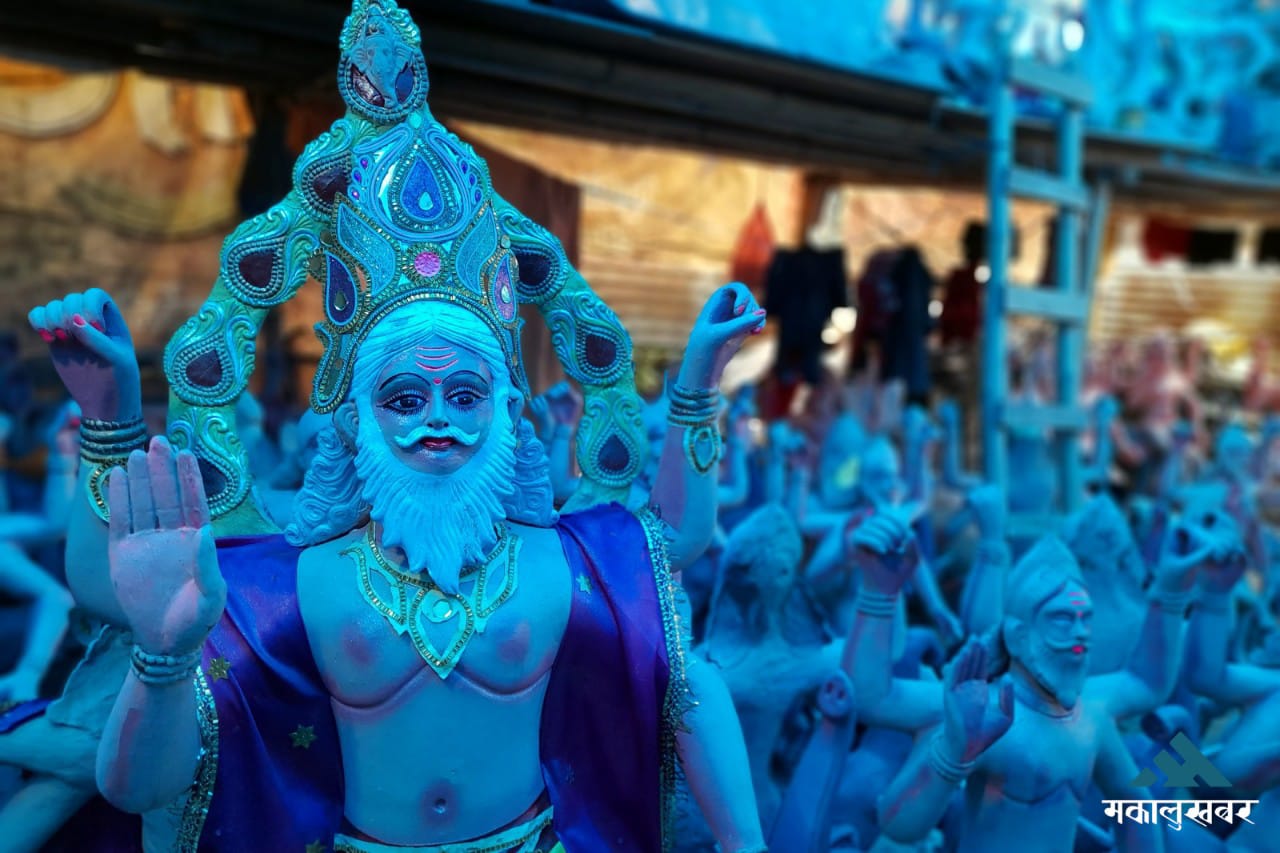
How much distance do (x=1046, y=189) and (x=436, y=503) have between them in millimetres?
4202

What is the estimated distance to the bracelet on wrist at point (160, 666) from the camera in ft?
5.43

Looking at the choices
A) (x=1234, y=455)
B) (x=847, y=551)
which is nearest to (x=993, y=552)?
(x=847, y=551)

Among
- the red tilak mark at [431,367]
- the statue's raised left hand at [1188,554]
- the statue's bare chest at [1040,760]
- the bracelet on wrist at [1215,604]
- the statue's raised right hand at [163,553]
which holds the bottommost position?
the statue's bare chest at [1040,760]

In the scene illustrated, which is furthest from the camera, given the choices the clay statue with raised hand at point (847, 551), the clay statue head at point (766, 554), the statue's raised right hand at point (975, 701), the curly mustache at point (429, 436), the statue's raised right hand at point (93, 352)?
the clay statue with raised hand at point (847, 551)

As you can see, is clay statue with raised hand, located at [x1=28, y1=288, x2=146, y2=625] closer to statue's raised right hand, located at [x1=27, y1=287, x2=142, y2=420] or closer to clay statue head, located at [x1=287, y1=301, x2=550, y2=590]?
statue's raised right hand, located at [x1=27, y1=287, x2=142, y2=420]

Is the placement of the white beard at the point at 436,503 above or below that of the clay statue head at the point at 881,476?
above

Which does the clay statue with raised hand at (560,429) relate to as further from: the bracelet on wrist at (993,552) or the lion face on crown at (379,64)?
the bracelet on wrist at (993,552)

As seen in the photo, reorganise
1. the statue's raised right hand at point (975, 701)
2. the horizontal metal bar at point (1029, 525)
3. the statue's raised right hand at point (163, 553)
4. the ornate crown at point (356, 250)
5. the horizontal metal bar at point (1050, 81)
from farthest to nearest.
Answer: the horizontal metal bar at point (1050, 81) → the horizontal metal bar at point (1029, 525) → the statue's raised right hand at point (975, 701) → the ornate crown at point (356, 250) → the statue's raised right hand at point (163, 553)

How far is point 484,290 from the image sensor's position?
6.86 feet

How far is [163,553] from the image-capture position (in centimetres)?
164

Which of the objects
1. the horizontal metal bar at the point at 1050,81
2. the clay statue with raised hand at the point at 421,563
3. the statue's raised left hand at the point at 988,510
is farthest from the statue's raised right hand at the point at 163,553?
the horizontal metal bar at the point at 1050,81

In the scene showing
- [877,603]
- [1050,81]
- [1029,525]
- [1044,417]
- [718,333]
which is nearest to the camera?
[718,333]

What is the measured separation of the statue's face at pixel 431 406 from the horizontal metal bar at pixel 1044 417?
145 inches

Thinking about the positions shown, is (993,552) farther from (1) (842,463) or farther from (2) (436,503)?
(2) (436,503)
